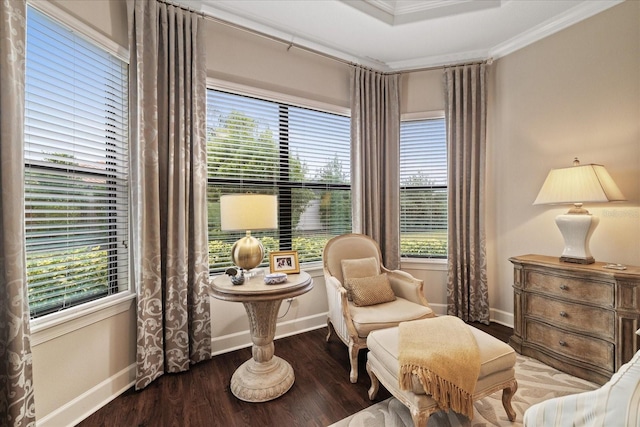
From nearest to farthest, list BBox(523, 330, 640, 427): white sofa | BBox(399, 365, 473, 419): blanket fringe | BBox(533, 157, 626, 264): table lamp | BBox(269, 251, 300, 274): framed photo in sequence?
BBox(523, 330, 640, 427): white sofa < BBox(399, 365, 473, 419): blanket fringe < BBox(533, 157, 626, 264): table lamp < BBox(269, 251, 300, 274): framed photo

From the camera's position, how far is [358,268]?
2.63 meters

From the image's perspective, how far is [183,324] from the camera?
2197mm

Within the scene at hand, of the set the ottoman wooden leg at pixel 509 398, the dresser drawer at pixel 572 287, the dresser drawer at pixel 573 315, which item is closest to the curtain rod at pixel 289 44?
the dresser drawer at pixel 572 287

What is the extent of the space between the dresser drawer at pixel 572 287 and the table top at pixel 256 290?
6.37ft

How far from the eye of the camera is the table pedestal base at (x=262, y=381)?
189 centimetres

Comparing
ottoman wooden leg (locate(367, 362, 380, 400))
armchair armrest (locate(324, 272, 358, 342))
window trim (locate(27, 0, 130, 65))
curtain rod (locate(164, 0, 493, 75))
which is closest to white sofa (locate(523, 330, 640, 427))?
ottoman wooden leg (locate(367, 362, 380, 400))

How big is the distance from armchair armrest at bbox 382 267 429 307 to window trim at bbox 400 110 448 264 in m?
0.82

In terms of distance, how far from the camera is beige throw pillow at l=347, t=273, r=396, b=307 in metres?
2.40

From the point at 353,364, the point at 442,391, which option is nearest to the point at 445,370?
the point at 442,391

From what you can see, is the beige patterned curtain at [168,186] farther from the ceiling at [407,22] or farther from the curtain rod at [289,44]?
the ceiling at [407,22]

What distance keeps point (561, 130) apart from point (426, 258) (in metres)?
1.83

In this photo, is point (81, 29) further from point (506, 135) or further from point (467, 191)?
point (506, 135)

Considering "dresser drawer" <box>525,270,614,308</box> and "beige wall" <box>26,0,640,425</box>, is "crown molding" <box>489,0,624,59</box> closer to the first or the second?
"beige wall" <box>26,0,640,425</box>

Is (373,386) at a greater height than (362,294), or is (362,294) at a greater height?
(362,294)
